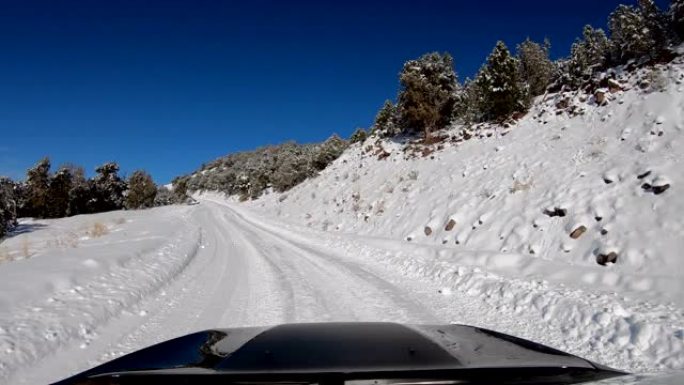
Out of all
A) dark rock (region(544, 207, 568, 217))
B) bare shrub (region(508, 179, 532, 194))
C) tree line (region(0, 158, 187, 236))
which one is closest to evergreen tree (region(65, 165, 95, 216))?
tree line (region(0, 158, 187, 236))

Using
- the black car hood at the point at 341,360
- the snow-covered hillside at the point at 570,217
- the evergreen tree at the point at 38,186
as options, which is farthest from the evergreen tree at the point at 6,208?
the black car hood at the point at 341,360

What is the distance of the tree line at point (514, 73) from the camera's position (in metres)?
16.7

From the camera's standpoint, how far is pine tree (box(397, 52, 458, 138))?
27.1 m

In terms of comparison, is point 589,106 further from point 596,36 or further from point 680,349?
point 680,349

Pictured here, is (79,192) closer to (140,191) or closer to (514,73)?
(140,191)

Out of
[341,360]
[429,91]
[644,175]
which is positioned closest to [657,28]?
[644,175]

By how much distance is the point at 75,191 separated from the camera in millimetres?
44875

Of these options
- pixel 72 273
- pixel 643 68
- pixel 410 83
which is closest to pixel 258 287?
pixel 72 273

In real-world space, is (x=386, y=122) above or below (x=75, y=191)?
above

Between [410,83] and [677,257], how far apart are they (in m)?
21.6

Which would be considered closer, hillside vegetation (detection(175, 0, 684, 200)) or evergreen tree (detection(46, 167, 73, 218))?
hillside vegetation (detection(175, 0, 684, 200))

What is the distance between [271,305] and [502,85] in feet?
64.9

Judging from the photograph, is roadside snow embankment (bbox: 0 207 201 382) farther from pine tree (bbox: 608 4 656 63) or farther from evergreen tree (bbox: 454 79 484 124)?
evergreen tree (bbox: 454 79 484 124)

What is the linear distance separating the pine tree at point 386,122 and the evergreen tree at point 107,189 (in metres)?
33.4
